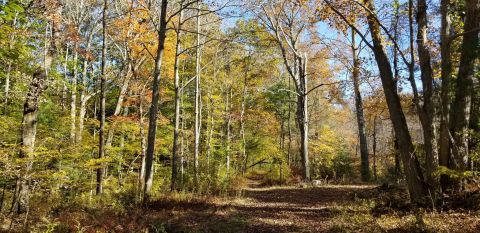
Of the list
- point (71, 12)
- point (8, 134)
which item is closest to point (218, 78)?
point (71, 12)

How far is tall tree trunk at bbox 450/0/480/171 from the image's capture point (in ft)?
23.4

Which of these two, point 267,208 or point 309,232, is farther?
point 267,208

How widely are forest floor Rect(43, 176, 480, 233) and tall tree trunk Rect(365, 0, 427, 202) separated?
2.05ft

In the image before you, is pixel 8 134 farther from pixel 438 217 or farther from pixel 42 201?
pixel 438 217

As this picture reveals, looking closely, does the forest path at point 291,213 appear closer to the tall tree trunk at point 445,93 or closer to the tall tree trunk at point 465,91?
the tall tree trunk at point 445,93

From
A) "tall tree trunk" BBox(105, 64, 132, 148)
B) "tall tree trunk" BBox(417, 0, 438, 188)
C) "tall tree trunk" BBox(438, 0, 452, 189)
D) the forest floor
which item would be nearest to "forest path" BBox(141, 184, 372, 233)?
the forest floor

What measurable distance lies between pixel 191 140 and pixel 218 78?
5.01 m

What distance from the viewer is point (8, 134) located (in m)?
9.85

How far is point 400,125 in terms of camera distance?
7.30 meters

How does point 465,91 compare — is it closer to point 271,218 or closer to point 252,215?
point 271,218

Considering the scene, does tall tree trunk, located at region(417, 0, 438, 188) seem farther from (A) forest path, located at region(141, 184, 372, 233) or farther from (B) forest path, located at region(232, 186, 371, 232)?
(B) forest path, located at region(232, 186, 371, 232)

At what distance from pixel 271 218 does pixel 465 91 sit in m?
4.99

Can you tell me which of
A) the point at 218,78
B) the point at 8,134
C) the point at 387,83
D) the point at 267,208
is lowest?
the point at 267,208

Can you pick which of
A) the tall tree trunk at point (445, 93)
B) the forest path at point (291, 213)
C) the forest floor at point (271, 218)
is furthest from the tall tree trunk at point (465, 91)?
the forest path at point (291, 213)
